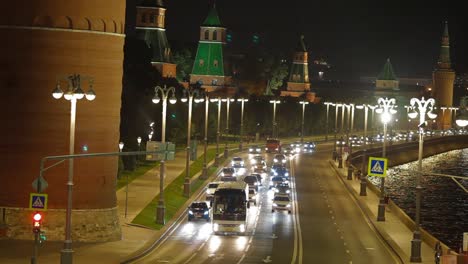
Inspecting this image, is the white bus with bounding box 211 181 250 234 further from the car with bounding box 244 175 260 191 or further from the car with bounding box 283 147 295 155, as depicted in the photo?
the car with bounding box 283 147 295 155

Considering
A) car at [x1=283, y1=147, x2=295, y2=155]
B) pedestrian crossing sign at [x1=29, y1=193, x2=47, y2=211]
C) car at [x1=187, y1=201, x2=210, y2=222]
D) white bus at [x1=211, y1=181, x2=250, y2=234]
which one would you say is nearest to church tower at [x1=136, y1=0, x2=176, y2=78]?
car at [x1=283, y1=147, x2=295, y2=155]

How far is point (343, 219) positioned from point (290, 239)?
12.8 metres

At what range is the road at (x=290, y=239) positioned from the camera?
5344 cm

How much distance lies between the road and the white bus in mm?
539

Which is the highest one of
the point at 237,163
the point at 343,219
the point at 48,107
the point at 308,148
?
the point at 48,107

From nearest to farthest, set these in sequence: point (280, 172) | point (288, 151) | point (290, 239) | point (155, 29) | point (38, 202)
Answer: point (38, 202) < point (290, 239) < point (280, 172) < point (288, 151) < point (155, 29)

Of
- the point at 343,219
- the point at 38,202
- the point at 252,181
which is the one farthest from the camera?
the point at 252,181

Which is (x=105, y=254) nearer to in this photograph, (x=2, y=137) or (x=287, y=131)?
(x=2, y=137)

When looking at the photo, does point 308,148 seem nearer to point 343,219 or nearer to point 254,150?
point 254,150

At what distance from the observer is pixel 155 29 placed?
584ft

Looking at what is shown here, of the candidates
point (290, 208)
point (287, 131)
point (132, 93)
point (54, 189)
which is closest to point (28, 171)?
point (54, 189)

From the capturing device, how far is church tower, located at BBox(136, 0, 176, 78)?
17688cm

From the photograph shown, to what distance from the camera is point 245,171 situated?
358 ft

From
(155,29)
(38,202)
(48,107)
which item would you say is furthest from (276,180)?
(155,29)
